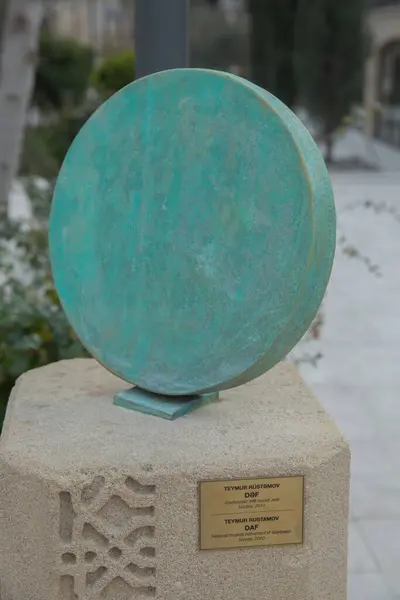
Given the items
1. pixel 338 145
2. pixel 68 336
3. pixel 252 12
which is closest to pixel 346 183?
pixel 252 12

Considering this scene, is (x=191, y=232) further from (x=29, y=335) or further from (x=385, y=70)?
(x=385, y=70)

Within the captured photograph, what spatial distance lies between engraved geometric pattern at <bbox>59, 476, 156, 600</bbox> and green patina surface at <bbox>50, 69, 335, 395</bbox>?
15.7 inches

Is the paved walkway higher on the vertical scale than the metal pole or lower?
lower

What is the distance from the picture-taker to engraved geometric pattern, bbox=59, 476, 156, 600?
92.7 inches

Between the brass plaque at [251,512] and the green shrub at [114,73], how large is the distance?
14.4 metres

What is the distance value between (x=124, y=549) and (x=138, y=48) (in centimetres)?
173

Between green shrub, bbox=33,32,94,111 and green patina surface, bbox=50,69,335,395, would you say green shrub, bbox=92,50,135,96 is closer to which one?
green shrub, bbox=33,32,94,111

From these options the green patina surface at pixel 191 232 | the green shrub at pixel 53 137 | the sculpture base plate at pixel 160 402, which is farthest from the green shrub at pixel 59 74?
the sculpture base plate at pixel 160 402

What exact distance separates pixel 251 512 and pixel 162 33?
1.65 m

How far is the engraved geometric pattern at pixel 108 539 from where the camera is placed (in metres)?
2.35

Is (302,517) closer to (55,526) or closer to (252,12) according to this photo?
(55,526)

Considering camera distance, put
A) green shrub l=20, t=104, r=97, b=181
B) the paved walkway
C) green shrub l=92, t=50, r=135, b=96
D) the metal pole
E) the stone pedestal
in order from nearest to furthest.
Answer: the stone pedestal
the metal pole
the paved walkway
green shrub l=20, t=104, r=97, b=181
green shrub l=92, t=50, r=135, b=96

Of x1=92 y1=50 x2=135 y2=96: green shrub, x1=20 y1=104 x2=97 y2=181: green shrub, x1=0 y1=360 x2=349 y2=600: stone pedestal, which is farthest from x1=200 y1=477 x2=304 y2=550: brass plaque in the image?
x1=92 y1=50 x2=135 y2=96: green shrub

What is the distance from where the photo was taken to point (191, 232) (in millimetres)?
2590
